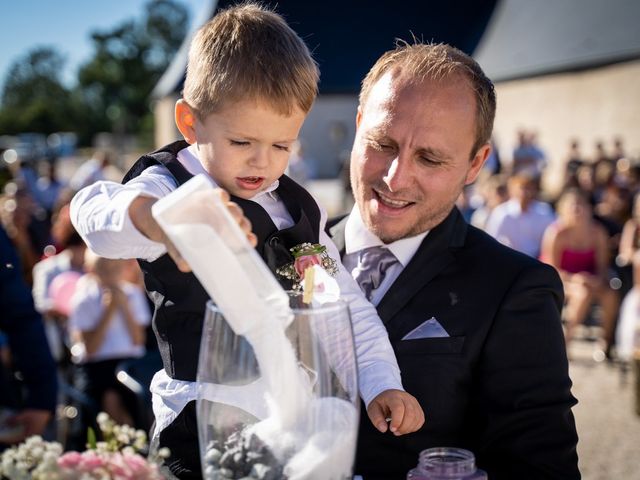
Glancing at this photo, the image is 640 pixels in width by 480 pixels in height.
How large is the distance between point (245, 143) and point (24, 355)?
221cm

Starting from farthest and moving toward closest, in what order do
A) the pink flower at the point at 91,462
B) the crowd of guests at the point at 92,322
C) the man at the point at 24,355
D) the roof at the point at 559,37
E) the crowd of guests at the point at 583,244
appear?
the roof at the point at 559,37 → the crowd of guests at the point at 583,244 → the crowd of guests at the point at 92,322 → the man at the point at 24,355 → the pink flower at the point at 91,462

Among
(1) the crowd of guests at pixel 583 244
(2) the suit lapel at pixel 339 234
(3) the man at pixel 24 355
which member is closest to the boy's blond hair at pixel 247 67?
(2) the suit lapel at pixel 339 234

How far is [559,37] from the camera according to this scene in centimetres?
2717

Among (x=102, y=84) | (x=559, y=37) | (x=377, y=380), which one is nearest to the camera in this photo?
(x=377, y=380)

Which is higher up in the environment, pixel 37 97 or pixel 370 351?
pixel 370 351

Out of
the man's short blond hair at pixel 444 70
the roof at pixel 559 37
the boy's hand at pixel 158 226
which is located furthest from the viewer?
the roof at pixel 559 37

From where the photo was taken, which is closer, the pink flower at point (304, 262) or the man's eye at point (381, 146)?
the pink flower at point (304, 262)

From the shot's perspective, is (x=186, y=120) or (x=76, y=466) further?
(x=186, y=120)

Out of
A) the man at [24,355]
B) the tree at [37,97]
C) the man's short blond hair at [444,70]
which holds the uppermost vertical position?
the man's short blond hair at [444,70]

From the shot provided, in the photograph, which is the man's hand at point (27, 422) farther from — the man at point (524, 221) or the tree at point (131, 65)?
the tree at point (131, 65)

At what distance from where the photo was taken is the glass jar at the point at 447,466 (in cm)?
144

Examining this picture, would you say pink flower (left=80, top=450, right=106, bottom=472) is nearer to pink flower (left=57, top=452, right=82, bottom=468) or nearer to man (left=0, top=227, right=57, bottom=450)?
pink flower (left=57, top=452, right=82, bottom=468)

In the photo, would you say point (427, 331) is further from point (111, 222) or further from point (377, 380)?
point (111, 222)

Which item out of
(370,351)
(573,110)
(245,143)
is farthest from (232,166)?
(573,110)
